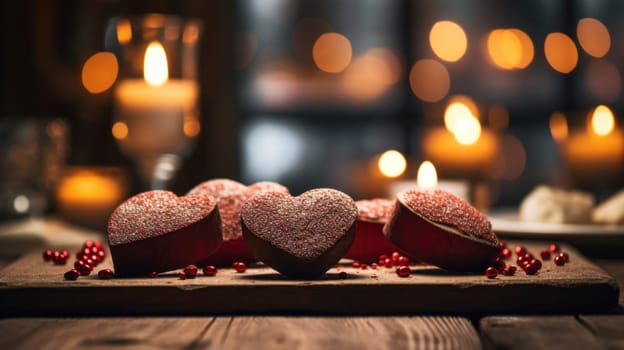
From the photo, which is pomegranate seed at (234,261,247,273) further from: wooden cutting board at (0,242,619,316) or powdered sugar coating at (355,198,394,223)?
powdered sugar coating at (355,198,394,223)

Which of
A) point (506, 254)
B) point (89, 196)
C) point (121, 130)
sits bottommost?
point (89, 196)

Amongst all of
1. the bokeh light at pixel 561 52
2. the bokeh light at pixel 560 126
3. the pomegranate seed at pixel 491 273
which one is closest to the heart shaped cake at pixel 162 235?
the pomegranate seed at pixel 491 273

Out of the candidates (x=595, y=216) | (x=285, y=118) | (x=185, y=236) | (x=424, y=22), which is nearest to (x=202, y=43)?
(x=285, y=118)

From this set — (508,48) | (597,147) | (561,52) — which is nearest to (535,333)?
(597,147)

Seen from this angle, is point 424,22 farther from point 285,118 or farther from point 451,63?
point 285,118

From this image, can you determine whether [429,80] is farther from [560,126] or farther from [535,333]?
[535,333]

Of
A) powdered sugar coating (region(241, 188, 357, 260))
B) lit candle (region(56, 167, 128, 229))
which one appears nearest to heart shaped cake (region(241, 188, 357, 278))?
powdered sugar coating (region(241, 188, 357, 260))

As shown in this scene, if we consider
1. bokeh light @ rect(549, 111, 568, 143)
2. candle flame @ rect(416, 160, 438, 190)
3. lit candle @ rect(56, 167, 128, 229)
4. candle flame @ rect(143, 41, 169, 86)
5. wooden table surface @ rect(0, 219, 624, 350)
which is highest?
candle flame @ rect(143, 41, 169, 86)
